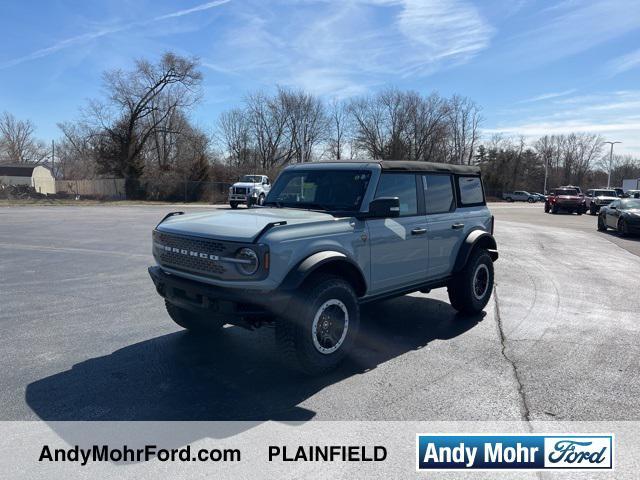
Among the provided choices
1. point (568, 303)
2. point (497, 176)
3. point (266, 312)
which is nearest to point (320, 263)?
point (266, 312)

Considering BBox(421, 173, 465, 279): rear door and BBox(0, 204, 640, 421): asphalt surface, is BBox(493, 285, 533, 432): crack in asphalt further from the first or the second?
BBox(421, 173, 465, 279): rear door

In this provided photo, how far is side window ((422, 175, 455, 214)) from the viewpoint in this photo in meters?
6.12

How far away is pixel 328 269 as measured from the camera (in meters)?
4.66

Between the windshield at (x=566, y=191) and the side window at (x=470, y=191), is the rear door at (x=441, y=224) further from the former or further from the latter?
the windshield at (x=566, y=191)

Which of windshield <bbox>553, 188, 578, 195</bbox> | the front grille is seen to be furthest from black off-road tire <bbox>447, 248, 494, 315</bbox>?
windshield <bbox>553, 188, 578, 195</bbox>

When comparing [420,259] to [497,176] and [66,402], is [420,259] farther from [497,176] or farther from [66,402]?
[497,176]

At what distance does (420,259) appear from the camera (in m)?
5.83

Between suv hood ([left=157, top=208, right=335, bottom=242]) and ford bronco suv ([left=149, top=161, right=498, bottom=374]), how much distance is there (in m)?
0.01

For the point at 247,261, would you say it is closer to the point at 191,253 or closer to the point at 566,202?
the point at 191,253

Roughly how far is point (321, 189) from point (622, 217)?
18.3 meters

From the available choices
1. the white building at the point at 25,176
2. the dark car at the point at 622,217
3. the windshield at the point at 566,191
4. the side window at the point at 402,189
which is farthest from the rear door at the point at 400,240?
the white building at the point at 25,176

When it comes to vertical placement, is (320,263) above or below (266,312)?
above

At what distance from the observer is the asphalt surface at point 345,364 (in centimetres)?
392

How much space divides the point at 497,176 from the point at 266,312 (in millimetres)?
85842
